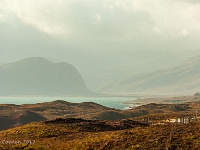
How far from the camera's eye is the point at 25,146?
1980 inches

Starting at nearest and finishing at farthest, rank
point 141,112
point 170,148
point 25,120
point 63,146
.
Result: point 170,148 < point 63,146 < point 25,120 < point 141,112

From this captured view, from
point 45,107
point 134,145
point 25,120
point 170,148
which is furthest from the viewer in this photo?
point 45,107

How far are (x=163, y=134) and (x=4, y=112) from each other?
11769 cm

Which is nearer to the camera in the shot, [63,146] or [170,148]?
[170,148]

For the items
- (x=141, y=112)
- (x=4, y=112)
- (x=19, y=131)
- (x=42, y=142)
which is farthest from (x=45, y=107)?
(x=42, y=142)

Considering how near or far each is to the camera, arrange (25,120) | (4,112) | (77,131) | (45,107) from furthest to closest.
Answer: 1. (45,107)
2. (4,112)
3. (25,120)
4. (77,131)

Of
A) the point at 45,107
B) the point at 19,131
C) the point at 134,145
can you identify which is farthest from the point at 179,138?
the point at 45,107

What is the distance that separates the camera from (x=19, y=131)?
2616 inches

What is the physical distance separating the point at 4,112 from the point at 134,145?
119 meters

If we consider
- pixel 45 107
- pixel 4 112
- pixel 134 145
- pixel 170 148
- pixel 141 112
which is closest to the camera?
pixel 170 148

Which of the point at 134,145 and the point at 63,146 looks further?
the point at 63,146

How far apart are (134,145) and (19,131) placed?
3006cm

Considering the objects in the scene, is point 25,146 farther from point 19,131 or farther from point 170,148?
point 170,148

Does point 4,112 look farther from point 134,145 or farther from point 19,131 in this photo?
point 134,145
